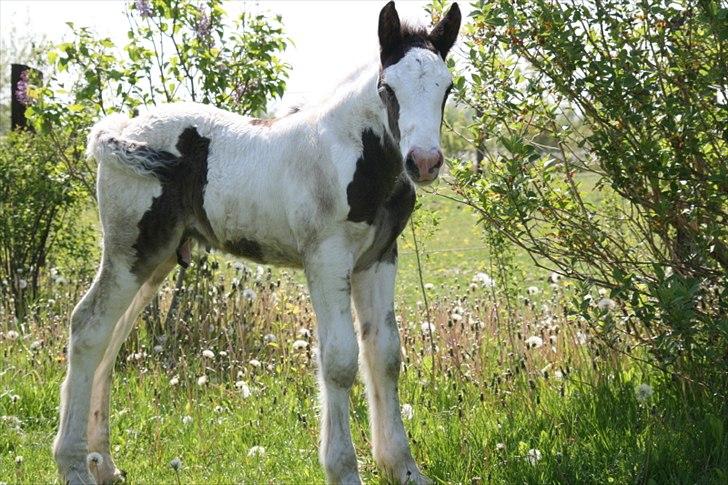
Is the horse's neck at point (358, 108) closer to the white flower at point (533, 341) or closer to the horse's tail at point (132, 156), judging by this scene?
the horse's tail at point (132, 156)

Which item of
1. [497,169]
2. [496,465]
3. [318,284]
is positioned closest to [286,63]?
[497,169]

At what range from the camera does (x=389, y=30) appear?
163 inches

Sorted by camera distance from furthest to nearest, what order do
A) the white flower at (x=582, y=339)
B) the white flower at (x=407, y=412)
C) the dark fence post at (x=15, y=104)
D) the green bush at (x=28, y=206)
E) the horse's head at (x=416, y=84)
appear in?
the dark fence post at (x=15, y=104), the green bush at (x=28, y=206), the white flower at (x=582, y=339), the white flower at (x=407, y=412), the horse's head at (x=416, y=84)

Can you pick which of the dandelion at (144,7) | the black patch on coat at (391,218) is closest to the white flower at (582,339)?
the black patch on coat at (391,218)

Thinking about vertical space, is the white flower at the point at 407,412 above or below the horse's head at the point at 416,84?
below

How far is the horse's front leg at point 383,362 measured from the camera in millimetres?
4637

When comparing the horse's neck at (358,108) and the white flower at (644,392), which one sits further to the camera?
the white flower at (644,392)

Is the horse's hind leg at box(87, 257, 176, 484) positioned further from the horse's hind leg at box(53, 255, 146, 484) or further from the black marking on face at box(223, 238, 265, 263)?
the black marking on face at box(223, 238, 265, 263)

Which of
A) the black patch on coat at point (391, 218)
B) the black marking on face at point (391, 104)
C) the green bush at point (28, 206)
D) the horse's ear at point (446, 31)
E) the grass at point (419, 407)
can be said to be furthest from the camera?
the green bush at point (28, 206)

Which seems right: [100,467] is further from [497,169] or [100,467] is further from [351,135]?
[497,169]

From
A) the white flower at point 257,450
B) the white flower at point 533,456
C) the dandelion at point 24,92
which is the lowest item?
the white flower at point 533,456

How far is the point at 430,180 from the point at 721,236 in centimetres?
188

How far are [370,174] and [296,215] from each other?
1.34 ft

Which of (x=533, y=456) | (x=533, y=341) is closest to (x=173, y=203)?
(x=533, y=456)
